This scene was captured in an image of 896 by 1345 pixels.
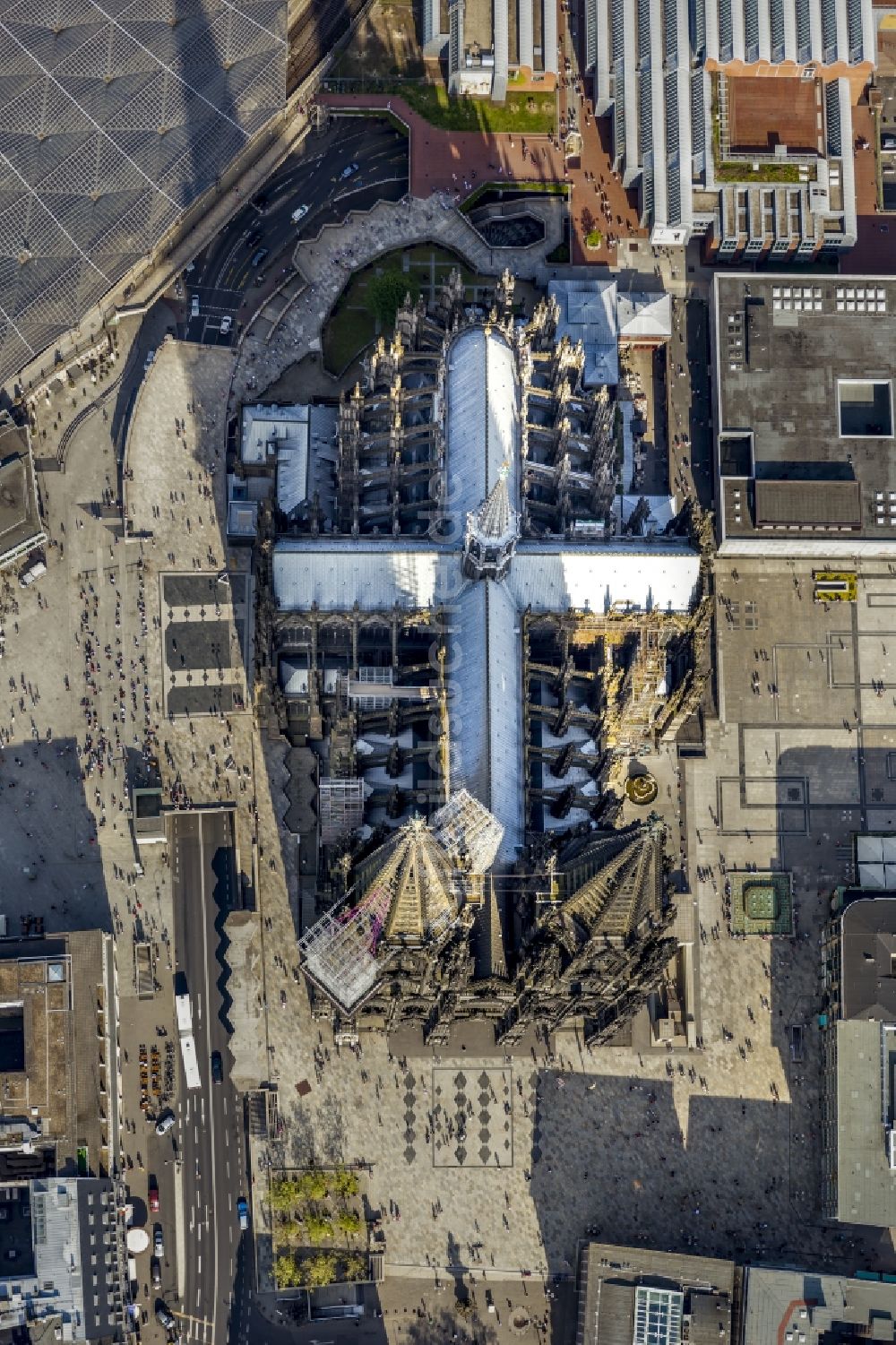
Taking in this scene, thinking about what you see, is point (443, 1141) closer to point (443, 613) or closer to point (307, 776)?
point (307, 776)

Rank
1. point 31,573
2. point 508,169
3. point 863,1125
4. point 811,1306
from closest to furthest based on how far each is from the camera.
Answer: point 811,1306 → point 863,1125 → point 31,573 → point 508,169

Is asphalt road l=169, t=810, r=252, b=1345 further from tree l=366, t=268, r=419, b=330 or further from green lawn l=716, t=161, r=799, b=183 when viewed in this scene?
green lawn l=716, t=161, r=799, b=183

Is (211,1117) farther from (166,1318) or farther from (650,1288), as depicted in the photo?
(650,1288)

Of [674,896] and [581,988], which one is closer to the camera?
[581,988]

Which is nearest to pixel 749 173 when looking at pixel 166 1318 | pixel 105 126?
pixel 105 126

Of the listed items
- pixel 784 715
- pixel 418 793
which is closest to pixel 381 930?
pixel 418 793

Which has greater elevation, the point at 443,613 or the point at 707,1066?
the point at 443,613

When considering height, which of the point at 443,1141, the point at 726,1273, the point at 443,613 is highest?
the point at 443,613

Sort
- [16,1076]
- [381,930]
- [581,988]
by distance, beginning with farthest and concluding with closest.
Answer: [16,1076], [581,988], [381,930]
